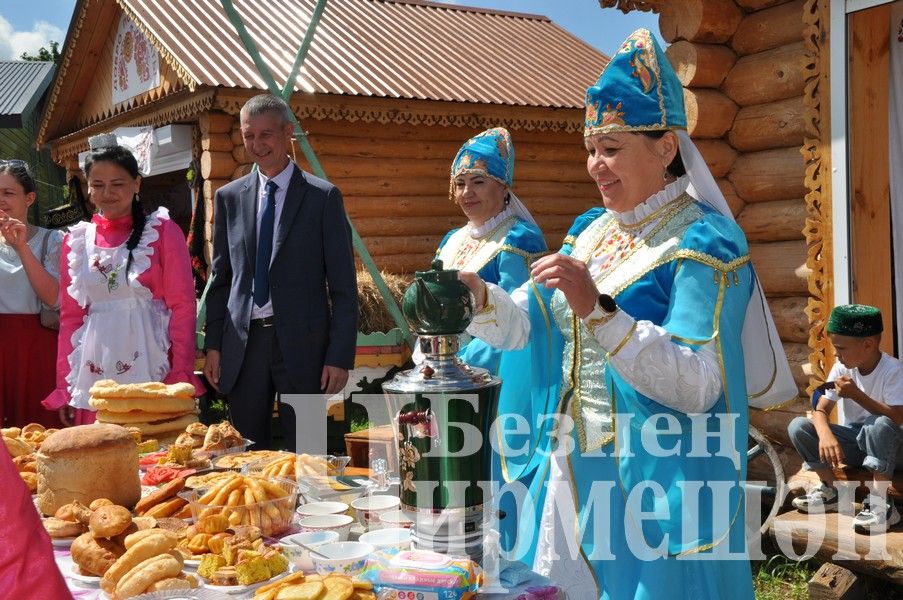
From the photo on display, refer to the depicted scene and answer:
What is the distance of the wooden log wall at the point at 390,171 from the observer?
971 centimetres

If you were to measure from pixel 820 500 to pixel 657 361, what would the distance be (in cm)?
314

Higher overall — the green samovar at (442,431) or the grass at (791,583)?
the green samovar at (442,431)

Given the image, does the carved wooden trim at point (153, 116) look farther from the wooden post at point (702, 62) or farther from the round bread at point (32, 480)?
the round bread at point (32, 480)

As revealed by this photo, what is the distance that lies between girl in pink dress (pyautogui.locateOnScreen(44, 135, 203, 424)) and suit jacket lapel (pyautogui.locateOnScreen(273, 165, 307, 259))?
1.45 ft

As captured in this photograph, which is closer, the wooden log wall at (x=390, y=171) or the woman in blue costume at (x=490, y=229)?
the woman in blue costume at (x=490, y=229)

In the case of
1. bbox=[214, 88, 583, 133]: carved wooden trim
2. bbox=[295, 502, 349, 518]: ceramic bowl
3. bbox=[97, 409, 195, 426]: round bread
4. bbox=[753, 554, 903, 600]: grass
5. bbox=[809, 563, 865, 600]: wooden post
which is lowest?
bbox=[753, 554, 903, 600]: grass

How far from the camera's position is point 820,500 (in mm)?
4496

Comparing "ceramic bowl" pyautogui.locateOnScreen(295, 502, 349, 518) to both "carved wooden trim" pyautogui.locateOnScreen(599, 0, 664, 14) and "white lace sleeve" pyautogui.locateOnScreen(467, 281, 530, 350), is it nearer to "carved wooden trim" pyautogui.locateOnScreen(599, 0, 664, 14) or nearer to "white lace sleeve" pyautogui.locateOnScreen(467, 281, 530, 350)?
"white lace sleeve" pyautogui.locateOnScreen(467, 281, 530, 350)

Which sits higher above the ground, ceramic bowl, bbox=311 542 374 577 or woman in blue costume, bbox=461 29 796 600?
woman in blue costume, bbox=461 29 796 600

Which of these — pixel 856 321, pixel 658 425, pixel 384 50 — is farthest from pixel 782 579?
pixel 384 50

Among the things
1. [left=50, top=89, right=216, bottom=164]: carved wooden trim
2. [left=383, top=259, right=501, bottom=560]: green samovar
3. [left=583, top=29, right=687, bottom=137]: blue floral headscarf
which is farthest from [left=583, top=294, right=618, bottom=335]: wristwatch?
[left=50, top=89, right=216, bottom=164]: carved wooden trim

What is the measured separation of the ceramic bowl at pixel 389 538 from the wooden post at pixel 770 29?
4.27 meters

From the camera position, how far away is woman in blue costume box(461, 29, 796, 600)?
200 centimetres

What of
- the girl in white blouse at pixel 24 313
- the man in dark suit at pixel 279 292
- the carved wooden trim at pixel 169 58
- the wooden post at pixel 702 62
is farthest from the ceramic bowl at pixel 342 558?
the carved wooden trim at pixel 169 58
